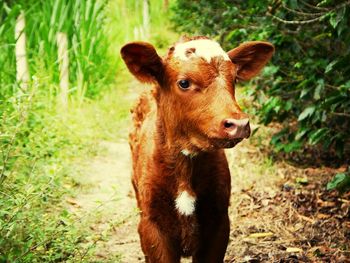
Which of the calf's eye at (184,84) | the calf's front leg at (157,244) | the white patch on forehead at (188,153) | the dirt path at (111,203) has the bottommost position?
the dirt path at (111,203)

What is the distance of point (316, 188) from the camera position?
5.16 meters

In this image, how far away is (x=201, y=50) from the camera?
9.98ft

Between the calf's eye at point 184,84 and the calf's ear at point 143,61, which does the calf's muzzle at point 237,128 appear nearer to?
the calf's eye at point 184,84

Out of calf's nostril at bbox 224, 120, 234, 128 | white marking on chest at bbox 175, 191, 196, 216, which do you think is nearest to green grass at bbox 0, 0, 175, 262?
white marking on chest at bbox 175, 191, 196, 216

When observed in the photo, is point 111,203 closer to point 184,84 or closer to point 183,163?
point 183,163

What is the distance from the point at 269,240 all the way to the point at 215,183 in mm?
1311

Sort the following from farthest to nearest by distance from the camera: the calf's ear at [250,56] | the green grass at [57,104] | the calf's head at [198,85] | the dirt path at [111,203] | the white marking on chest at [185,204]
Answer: the dirt path at [111,203] → the green grass at [57,104] → the calf's ear at [250,56] → the white marking on chest at [185,204] → the calf's head at [198,85]

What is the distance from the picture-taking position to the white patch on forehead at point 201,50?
9.89ft

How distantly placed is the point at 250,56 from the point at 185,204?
41.9 inches

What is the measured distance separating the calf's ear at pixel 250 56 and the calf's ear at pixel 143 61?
1.56 feet

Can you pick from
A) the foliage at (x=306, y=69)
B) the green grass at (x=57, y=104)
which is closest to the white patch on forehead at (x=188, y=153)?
the green grass at (x=57, y=104)

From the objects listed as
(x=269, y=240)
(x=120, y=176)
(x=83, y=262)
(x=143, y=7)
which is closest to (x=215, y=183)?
(x=83, y=262)

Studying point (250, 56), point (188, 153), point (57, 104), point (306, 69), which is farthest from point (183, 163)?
point (57, 104)

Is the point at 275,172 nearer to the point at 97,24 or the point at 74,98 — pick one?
the point at 74,98
